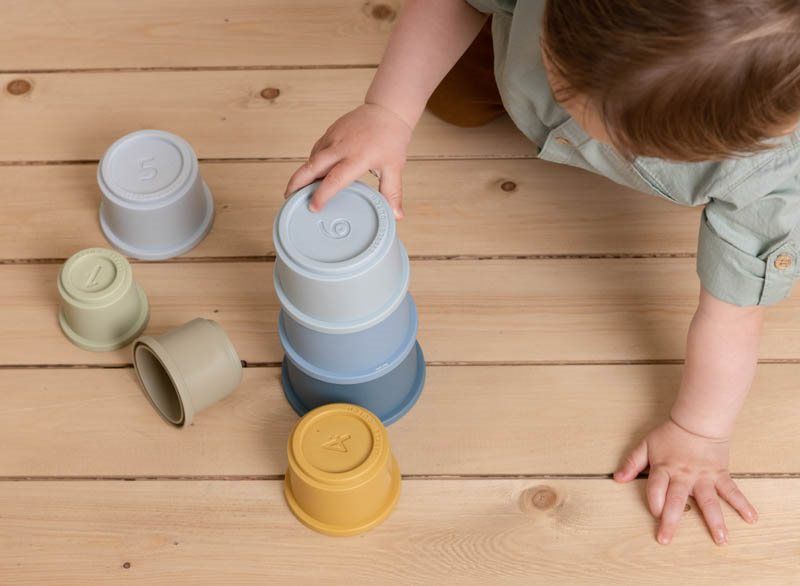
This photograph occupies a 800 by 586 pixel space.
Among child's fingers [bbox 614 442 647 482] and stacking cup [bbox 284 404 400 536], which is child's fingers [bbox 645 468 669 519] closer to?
child's fingers [bbox 614 442 647 482]

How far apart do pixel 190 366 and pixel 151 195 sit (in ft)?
0.70

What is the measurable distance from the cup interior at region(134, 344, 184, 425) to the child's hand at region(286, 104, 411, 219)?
0.24 meters

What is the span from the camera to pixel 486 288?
121 cm

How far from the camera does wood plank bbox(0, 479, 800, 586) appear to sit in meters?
1.04

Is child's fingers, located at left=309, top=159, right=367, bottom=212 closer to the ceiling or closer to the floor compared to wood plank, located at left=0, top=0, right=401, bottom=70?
closer to the ceiling

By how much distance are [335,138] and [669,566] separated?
0.52 meters

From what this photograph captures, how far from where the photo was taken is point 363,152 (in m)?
1.03

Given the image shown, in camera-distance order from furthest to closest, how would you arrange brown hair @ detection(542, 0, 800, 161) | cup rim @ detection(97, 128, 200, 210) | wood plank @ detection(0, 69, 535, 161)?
wood plank @ detection(0, 69, 535, 161) → cup rim @ detection(97, 128, 200, 210) → brown hair @ detection(542, 0, 800, 161)

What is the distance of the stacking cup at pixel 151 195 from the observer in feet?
3.78

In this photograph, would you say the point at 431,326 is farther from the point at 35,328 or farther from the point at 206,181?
the point at 35,328

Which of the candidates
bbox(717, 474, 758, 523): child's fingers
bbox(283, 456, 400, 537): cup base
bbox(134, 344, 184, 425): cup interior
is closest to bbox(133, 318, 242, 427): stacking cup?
bbox(134, 344, 184, 425): cup interior

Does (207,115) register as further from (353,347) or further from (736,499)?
(736,499)

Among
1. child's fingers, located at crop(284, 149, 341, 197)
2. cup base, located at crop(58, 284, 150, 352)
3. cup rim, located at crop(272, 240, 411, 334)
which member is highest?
child's fingers, located at crop(284, 149, 341, 197)

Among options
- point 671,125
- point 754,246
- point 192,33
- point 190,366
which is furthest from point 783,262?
point 192,33
